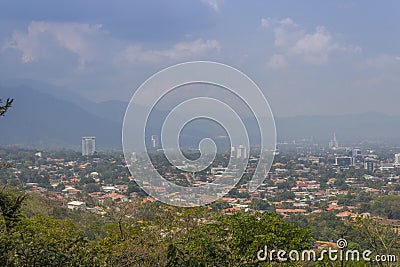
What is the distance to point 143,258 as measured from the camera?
604 centimetres

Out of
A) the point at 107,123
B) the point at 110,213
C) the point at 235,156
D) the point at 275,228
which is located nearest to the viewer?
the point at 275,228

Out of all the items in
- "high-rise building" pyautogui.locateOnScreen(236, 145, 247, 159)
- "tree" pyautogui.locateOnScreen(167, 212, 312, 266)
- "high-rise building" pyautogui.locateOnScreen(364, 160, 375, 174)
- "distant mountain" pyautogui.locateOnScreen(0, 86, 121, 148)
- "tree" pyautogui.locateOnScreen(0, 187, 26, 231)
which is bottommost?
"high-rise building" pyautogui.locateOnScreen(364, 160, 375, 174)

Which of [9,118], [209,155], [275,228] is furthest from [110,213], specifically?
[9,118]

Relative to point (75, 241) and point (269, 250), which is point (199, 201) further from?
point (75, 241)

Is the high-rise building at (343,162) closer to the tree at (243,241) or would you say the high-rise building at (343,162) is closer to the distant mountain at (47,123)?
the distant mountain at (47,123)

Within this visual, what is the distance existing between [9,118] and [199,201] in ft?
234

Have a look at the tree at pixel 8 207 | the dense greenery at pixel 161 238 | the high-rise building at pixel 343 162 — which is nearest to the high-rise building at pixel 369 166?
the high-rise building at pixel 343 162

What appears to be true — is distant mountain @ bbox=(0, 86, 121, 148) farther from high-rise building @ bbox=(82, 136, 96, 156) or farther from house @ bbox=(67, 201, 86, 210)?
house @ bbox=(67, 201, 86, 210)

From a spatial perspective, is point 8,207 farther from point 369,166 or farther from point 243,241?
point 369,166

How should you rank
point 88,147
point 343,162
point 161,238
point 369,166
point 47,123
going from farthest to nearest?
point 47,123 < point 88,147 < point 343,162 < point 369,166 < point 161,238

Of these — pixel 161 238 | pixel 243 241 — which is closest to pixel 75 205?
pixel 161 238

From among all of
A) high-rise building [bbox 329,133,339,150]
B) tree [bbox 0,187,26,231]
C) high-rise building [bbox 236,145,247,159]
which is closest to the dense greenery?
tree [bbox 0,187,26,231]

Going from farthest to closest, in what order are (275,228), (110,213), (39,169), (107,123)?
(107,123) < (39,169) < (110,213) < (275,228)

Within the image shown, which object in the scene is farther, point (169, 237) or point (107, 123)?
point (107, 123)
